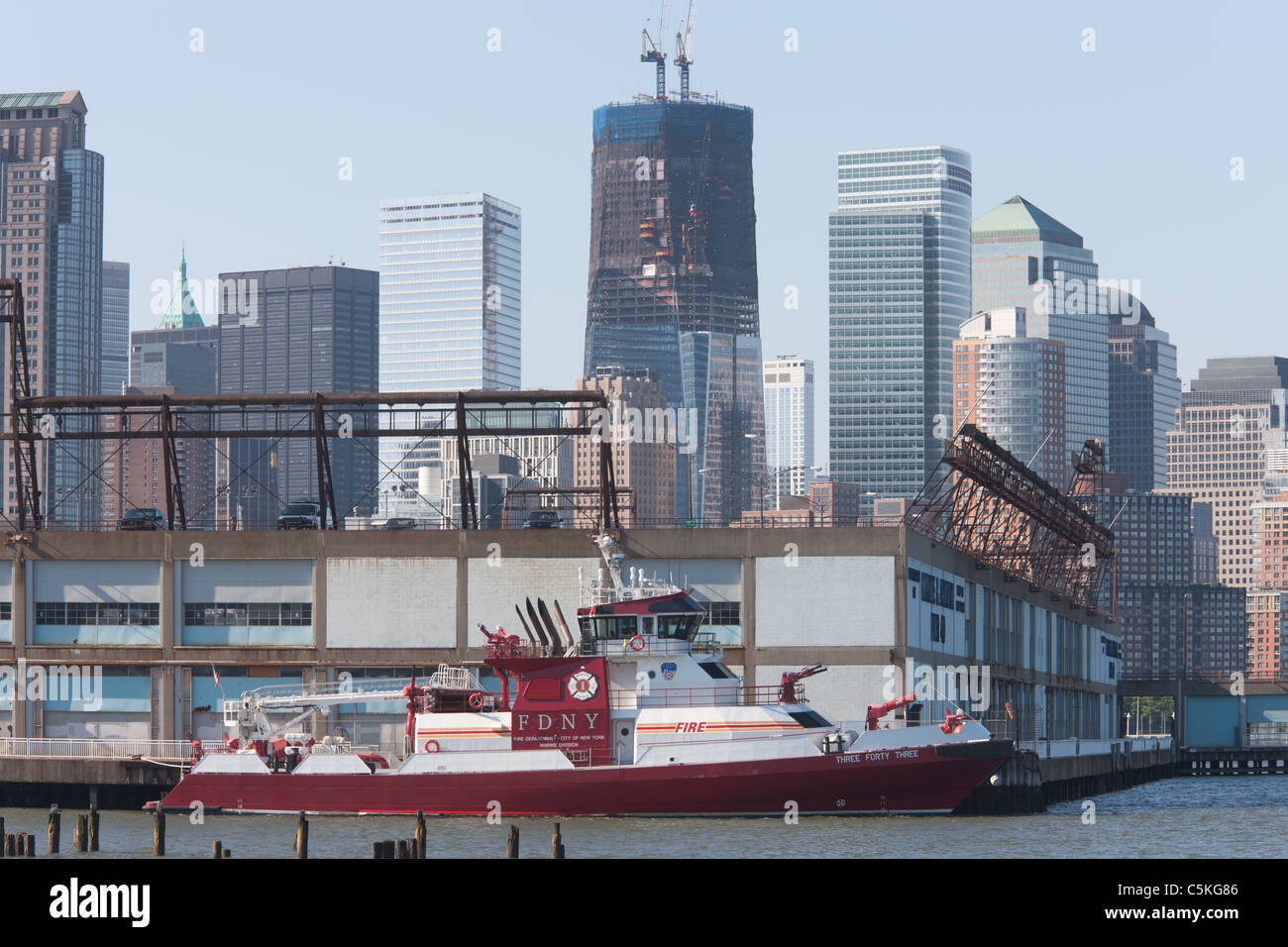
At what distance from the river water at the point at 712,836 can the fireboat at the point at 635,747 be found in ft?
2.07

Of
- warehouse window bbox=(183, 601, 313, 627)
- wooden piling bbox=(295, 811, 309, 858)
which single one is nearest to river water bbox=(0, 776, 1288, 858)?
wooden piling bbox=(295, 811, 309, 858)

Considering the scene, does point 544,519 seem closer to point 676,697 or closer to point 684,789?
Result: point 676,697

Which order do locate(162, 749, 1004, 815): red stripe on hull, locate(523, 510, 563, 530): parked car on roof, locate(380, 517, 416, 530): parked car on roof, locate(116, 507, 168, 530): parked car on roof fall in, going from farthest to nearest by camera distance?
locate(380, 517, 416, 530): parked car on roof < locate(523, 510, 563, 530): parked car on roof < locate(116, 507, 168, 530): parked car on roof < locate(162, 749, 1004, 815): red stripe on hull

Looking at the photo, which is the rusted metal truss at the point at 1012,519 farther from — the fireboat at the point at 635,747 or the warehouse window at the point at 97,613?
the warehouse window at the point at 97,613

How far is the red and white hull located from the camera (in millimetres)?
60406

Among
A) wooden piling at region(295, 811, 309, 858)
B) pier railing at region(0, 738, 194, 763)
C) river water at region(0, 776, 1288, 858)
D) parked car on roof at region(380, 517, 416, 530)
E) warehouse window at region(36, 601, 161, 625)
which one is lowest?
river water at region(0, 776, 1288, 858)

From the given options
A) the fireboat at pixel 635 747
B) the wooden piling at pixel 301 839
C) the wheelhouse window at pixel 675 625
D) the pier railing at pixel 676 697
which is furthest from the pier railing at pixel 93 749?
the wooden piling at pixel 301 839

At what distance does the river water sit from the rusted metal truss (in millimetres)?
19936

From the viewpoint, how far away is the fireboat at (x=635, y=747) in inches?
2382

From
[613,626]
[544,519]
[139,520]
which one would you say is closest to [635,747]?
[613,626]

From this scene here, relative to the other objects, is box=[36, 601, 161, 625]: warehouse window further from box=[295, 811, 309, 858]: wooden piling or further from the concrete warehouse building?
box=[295, 811, 309, 858]: wooden piling

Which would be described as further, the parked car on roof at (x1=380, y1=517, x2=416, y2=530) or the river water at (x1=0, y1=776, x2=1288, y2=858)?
the parked car on roof at (x1=380, y1=517, x2=416, y2=530)
